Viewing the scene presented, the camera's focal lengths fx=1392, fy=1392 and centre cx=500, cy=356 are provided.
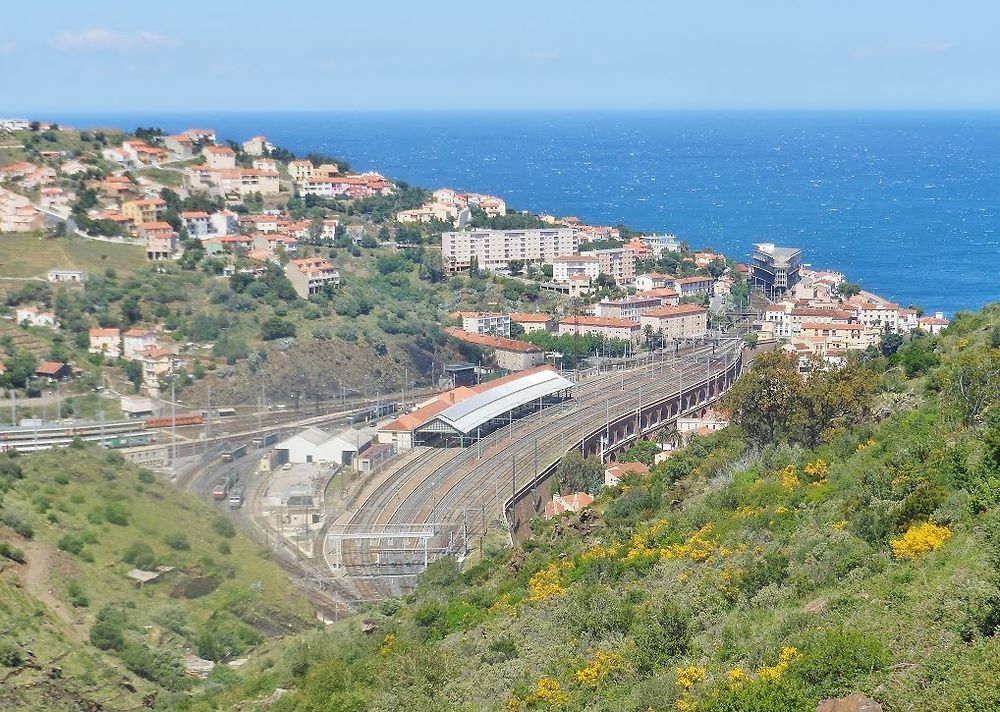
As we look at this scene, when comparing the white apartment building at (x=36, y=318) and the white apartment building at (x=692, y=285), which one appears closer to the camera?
the white apartment building at (x=36, y=318)

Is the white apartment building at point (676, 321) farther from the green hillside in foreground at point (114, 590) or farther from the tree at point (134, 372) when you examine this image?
the green hillside in foreground at point (114, 590)

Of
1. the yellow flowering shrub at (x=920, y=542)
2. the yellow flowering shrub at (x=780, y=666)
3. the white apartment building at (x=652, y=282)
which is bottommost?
the white apartment building at (x=652, y=282)

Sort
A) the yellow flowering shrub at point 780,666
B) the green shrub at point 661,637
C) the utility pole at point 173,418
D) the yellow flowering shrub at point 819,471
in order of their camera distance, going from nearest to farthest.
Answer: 1. the yellow flowering shrub at point 780,666
2. the green shrub at point 661,637
3. the yellow flowering shrub at point 819,471
4. the utility pole at point 173,418

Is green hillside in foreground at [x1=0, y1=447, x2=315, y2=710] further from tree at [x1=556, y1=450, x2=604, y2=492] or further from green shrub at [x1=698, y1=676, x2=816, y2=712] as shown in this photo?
green shrub at [x1=698, y1=676, x2=816, y2=712]

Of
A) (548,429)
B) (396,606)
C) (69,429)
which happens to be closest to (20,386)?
(69,429)

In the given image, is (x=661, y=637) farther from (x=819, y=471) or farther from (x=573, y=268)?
(x=573, y=268)

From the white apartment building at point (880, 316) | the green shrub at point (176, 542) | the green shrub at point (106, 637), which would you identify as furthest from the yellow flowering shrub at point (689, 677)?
the white apartment building at point (880, 316)

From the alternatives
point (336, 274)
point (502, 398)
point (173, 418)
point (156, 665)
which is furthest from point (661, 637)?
point (336, 274)
